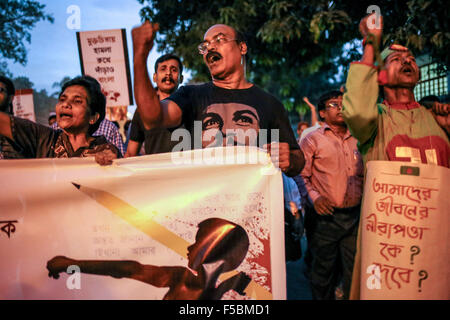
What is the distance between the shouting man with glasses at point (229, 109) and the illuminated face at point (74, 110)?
2.18 feet

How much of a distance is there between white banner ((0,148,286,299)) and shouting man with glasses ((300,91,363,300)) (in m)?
1.33

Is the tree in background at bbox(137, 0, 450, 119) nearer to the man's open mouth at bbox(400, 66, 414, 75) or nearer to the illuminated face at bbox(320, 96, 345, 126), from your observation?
the illuminated face at bbox(320, 96, 345, 126)

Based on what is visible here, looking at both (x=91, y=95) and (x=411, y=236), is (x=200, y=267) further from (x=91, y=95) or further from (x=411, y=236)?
(x=91, y=95)

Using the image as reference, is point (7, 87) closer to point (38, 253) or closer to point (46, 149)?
point (46, 149)

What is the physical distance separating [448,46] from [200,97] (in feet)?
15.6

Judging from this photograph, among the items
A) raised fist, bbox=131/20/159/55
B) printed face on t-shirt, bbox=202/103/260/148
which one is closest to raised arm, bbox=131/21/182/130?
raised fist, bbox=131/20/159/55

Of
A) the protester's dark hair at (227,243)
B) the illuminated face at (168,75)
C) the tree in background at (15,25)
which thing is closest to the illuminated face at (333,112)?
the illuminated face at (168,75)

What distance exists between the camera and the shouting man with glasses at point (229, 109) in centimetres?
222

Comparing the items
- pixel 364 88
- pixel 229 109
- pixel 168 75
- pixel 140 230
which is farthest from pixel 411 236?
pixel 168 75

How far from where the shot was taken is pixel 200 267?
2.02 m

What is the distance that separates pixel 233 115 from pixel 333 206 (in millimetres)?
1472

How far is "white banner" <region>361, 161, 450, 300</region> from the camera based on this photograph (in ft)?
6.68
